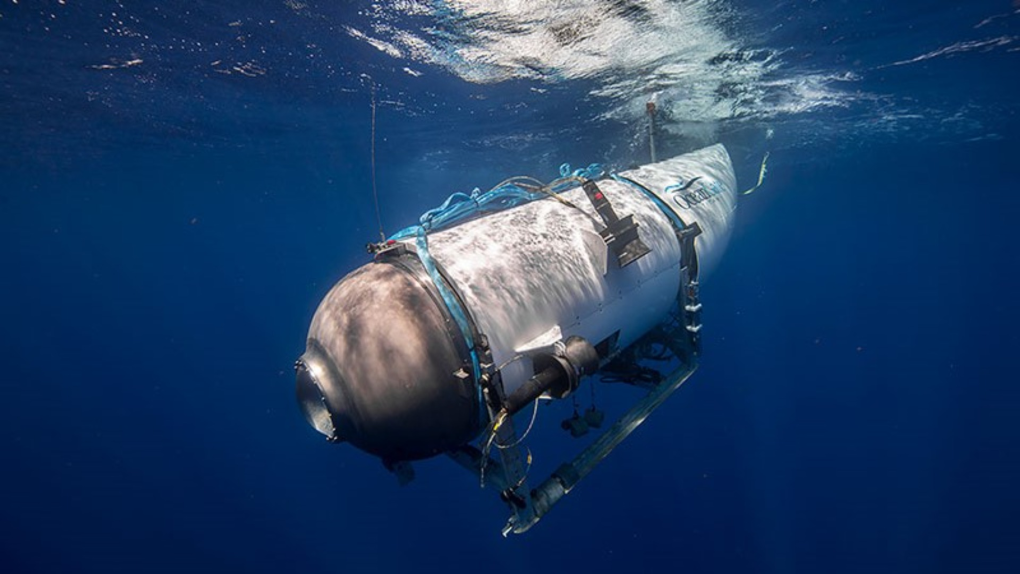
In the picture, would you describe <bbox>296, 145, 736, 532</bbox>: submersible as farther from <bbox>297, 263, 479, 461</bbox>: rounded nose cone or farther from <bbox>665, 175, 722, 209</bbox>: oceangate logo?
<bbox>665, 175, 722, 209</bbox>: oceangate logo

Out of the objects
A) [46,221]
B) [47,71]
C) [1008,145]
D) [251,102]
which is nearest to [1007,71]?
[1008,145]

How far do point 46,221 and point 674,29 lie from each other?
46.8m

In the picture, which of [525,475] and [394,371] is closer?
[394,371]

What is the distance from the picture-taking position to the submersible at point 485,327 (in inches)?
107

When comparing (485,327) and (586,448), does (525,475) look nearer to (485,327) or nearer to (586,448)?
(586,448)

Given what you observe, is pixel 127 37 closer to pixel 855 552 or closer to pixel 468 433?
pixel 468 433

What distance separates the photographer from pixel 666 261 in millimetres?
4398

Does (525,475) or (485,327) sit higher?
(485,327)

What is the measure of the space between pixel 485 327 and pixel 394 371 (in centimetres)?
65

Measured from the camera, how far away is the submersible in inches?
107

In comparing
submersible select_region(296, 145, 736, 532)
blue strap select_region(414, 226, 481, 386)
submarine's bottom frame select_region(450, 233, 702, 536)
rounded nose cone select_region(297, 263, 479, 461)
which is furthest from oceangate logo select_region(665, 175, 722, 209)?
rounded nose cone select_region(297, 263, 479, 461)

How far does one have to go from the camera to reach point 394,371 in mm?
2682

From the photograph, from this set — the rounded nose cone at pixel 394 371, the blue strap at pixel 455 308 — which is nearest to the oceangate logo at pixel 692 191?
the blue strap at pixel 455 308

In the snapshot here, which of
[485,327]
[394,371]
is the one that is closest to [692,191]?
[485,327]
